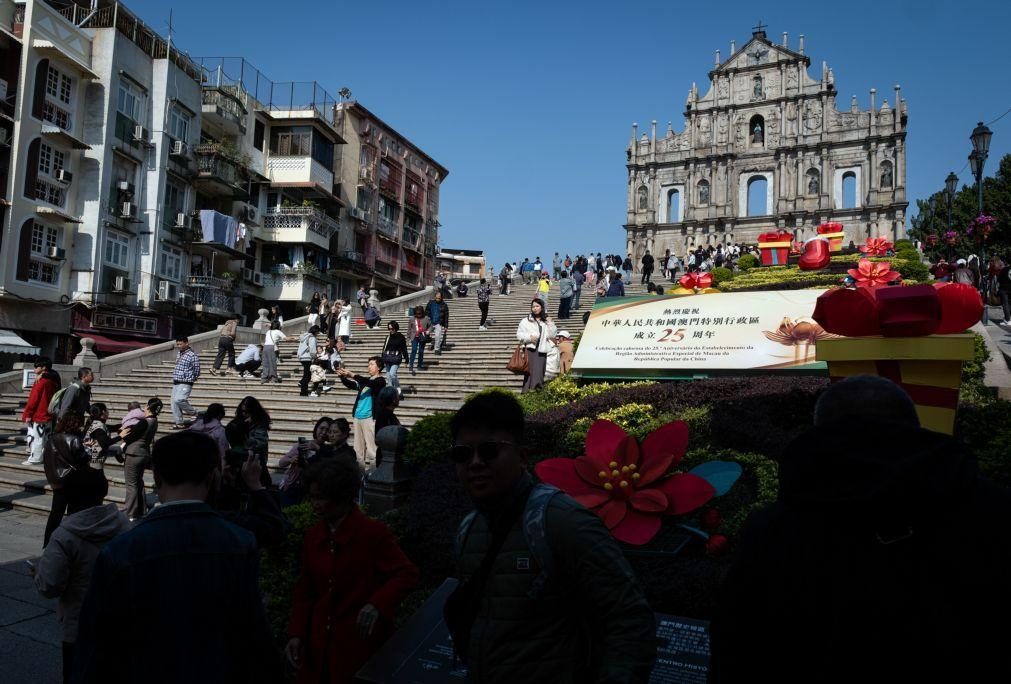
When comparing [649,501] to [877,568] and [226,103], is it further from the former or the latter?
[226,103]

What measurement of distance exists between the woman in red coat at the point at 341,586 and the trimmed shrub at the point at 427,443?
3559mm

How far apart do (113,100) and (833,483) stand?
30503 mm

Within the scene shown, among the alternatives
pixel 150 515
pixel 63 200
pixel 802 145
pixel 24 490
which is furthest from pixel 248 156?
pixel 802 145

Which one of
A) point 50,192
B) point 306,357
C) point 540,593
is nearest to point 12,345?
point 50,192

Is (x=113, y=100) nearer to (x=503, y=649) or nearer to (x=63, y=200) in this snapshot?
(x=63, y=200)

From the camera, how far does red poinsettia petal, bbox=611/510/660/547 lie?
479 cm

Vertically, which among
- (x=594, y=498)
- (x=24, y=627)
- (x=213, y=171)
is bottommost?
(x=24, y=627)

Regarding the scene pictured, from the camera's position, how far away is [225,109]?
1286 inches

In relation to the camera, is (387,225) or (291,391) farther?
(387,225)

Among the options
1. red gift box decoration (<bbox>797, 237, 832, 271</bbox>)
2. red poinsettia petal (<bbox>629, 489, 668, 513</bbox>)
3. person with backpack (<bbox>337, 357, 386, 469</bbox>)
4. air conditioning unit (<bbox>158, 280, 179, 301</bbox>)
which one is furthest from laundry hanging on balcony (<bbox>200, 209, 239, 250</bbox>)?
red poinsettia petal (<bbox>629, 489, 668, 513</bbox>)

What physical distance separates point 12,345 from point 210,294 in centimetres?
1028

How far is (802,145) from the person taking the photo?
171ft

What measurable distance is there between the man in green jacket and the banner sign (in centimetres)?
821

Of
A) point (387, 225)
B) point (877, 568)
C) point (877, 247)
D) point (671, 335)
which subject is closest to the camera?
point (877, 568)
